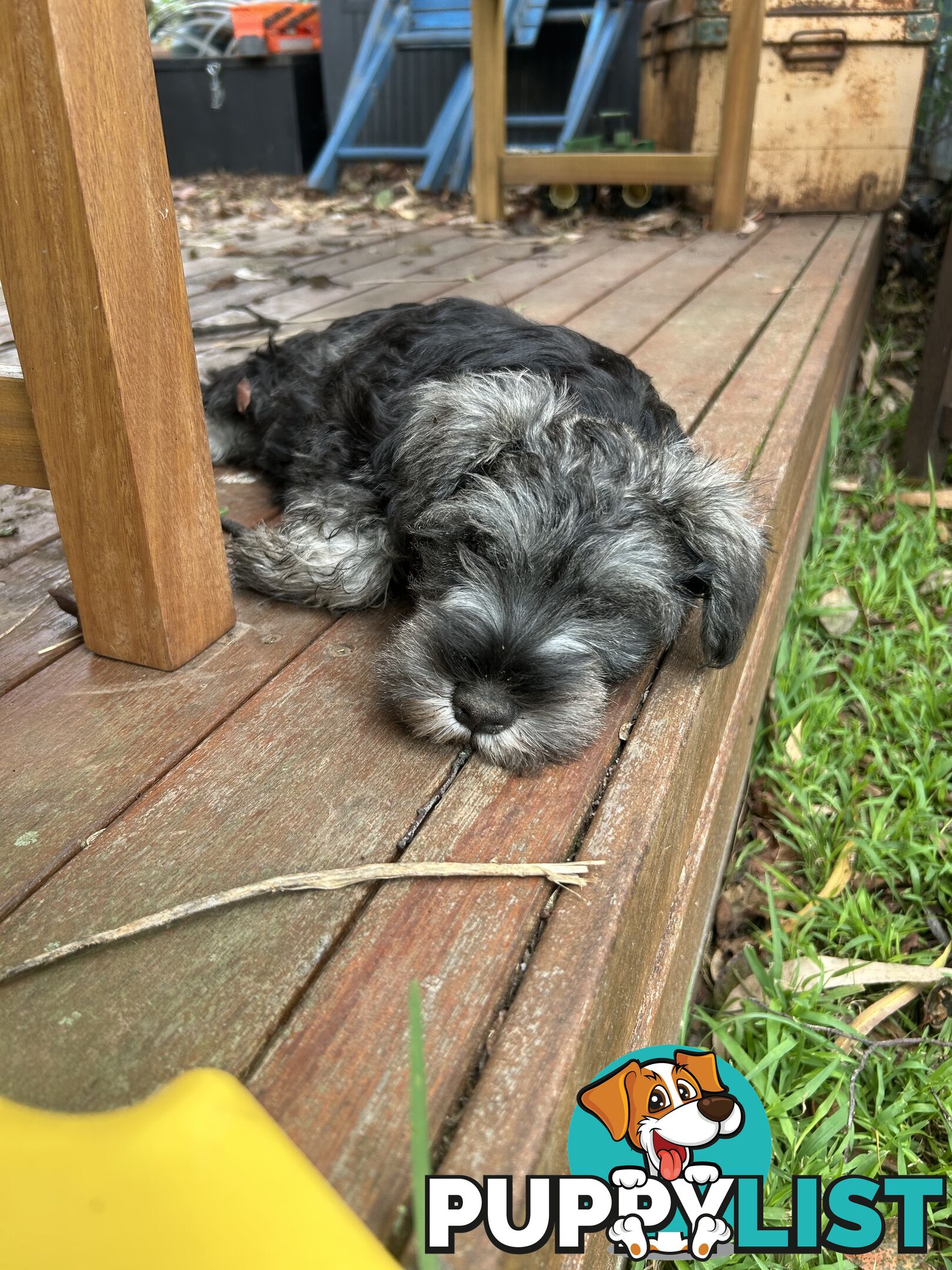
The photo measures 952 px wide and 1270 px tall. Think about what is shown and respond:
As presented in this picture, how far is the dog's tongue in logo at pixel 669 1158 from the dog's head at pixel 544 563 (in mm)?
715

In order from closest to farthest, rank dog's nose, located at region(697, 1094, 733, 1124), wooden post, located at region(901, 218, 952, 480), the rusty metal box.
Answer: dog's nose, located at region(697, 1094, 733, 1124), wooden post, located at region(901, 218, 952, 480), the rusty metal box

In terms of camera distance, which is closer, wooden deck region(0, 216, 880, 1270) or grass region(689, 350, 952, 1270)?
wooden deck region(0, 216, 880, 1270)

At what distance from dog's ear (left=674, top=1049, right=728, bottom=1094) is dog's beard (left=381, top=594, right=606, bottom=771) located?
60 centimetres

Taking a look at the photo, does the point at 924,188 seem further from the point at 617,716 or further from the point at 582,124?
the point at 617,716

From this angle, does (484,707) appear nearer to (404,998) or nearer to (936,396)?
(404,998)

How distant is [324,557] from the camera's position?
2568 mm

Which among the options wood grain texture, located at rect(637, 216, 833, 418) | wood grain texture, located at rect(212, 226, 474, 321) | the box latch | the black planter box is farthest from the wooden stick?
the black planter box

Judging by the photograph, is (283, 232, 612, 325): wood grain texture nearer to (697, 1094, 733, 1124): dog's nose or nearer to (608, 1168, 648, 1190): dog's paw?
(697, 1094, 733, 1124): dog's nose

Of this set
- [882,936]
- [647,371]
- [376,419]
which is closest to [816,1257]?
[882,936]

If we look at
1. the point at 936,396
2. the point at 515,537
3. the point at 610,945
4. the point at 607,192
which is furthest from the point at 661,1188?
the point at 607,192

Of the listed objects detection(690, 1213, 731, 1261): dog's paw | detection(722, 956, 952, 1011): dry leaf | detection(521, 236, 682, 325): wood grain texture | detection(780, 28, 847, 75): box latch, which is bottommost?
detection(722, 956, 952, 1011): dry leaf

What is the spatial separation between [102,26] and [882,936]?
266cm

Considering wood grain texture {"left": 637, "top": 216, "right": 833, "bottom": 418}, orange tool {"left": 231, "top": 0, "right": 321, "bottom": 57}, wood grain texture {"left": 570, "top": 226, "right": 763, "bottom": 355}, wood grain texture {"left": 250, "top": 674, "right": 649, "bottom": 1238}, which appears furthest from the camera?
orange tool {"left": 231, "top": 0, "right": 321, "bottom": 57}

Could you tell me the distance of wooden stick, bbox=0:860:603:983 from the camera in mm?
1508
